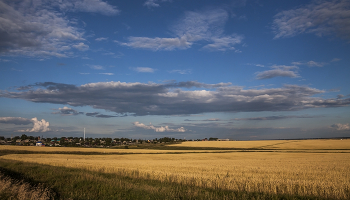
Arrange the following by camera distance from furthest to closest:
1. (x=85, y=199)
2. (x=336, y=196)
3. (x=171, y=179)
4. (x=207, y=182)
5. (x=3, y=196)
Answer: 1. (x=171, y=179)
2. (x=207, y=182)
3. (x=336, y=196)
4. (x=85, y=199)
5. (x=3, y=196)

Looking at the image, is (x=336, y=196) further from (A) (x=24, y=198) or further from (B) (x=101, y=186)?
(A) (x=24, y=198)

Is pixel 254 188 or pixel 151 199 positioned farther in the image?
pixel 254 188

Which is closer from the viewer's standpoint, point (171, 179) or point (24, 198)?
point (24, 198)

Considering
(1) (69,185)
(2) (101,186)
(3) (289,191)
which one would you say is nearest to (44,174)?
(1) (69,185)

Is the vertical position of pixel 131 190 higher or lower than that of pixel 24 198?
lower

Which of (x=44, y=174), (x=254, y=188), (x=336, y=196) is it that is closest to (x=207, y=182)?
(x=254, y=188)

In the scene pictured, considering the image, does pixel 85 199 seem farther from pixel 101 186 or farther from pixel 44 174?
pixel 44 174

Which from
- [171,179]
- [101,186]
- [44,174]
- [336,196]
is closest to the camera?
[336,196]

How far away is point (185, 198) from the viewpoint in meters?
10.1

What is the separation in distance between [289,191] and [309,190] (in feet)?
4.16

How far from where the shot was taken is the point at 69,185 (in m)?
→ 13.7

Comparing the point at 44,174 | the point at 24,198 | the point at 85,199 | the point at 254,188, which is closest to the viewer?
the point at 24,198

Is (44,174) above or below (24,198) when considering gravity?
below

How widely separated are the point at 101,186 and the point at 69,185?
2415 millimetres
